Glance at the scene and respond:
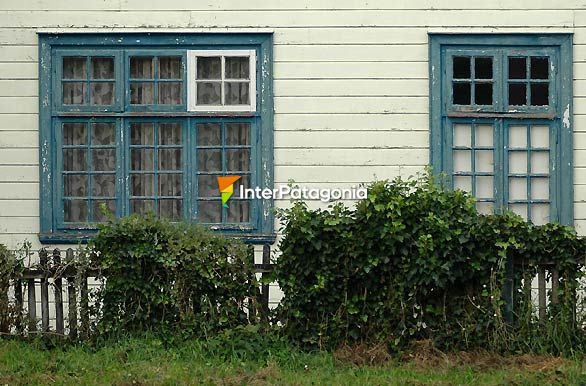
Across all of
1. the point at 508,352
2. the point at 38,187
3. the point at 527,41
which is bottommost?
the point at 508,352

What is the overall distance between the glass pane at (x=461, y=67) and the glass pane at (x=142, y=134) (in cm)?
327

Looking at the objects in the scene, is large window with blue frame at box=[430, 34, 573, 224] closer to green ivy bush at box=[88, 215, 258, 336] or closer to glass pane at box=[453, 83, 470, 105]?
glass pane at box=[453, 83, 470, 105]

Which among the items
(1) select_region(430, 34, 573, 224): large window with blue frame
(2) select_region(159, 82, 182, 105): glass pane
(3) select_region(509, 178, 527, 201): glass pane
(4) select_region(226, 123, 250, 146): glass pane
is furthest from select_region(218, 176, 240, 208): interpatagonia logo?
(3) select_region(509, 178, 527, 201): glass pane

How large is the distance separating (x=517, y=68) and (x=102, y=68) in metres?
4.40

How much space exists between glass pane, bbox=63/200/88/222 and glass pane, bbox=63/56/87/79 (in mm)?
1329

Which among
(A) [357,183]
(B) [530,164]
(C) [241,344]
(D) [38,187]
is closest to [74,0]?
(D) [38,187]

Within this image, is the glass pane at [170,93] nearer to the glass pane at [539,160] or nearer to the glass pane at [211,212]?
the glass pane at [211,212]

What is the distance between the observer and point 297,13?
1043 cm

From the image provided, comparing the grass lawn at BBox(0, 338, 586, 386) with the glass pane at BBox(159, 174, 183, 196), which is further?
the glass pane at BBox(159, 174, 183, 196)

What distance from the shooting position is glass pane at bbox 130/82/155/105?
10516mm

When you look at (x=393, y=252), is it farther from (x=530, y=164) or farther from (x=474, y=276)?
(x=530, y=164)

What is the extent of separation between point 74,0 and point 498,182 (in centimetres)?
487

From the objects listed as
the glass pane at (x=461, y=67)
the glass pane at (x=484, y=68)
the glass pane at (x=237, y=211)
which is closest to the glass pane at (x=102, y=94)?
the glass pane at (x=237, y=211)

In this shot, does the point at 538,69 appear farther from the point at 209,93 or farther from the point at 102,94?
the point at 102,94
